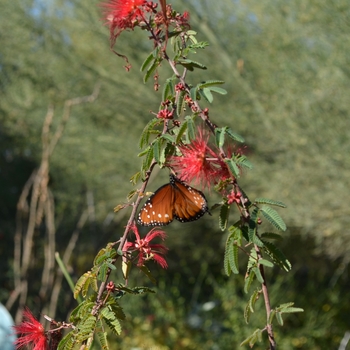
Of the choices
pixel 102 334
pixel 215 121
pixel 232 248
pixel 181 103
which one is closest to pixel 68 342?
pixel 102 334

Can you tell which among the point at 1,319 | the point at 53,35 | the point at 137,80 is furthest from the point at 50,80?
the point at 1,319

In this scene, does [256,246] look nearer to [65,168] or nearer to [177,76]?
[177,76]

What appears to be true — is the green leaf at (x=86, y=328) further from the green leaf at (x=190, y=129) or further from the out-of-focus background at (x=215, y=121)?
the out-of-focus background at (x=215, y=121)

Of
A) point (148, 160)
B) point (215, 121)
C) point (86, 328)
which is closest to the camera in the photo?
point (86, 328)

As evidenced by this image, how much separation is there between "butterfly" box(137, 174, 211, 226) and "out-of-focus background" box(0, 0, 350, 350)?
64.3 inches

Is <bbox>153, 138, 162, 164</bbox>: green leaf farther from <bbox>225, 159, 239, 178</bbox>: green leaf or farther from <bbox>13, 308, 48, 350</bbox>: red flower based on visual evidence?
<bbox>13, 308, 48, 350</bbox>: red flower

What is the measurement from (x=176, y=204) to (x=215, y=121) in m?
2.88

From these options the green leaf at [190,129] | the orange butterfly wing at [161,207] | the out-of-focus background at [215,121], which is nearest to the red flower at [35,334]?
the orange butterfly wing at [161,207]

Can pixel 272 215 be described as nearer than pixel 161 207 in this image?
Yes

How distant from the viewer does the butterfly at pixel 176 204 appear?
3.38 ft

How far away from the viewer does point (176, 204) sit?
1057 millimetres

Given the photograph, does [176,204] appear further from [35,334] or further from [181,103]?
[35,334]

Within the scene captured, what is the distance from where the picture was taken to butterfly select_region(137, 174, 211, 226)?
1.03 metres

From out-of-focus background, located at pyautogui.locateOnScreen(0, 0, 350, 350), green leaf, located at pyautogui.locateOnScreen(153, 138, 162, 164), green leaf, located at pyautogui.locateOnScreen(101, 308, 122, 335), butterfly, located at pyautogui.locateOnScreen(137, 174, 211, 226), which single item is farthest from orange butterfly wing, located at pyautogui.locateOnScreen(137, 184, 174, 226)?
out-of-focus background, located at pyautogui.locateOnScreen(0, 0, 350, 350)
